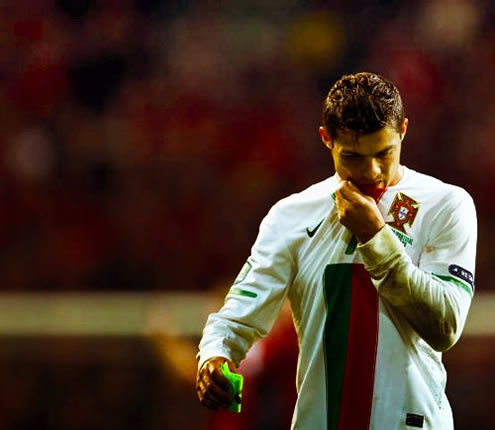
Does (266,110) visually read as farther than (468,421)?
Yes

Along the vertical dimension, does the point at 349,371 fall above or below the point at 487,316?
above

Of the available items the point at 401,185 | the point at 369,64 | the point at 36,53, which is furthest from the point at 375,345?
the point at 36,53

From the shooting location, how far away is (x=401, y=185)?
2.95m

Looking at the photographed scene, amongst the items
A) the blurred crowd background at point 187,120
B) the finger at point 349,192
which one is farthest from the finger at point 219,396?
the blurred crowd background at point 187,120

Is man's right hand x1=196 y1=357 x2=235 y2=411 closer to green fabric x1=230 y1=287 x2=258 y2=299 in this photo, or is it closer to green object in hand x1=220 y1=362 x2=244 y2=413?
green object in hand x1=220 y1=362 x2=244 y2=413

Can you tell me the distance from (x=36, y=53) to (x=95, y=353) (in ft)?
8.35

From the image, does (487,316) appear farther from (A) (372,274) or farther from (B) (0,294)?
(A) (372,274)

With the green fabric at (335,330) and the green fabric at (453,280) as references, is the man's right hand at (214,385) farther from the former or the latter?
the green fabric at (453,280)

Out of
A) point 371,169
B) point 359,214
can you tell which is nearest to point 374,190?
point 371,169

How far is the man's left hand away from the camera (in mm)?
2711

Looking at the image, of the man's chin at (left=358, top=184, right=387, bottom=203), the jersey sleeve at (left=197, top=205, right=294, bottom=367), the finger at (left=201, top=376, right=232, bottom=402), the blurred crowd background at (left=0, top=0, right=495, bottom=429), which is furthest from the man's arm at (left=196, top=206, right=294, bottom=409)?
the blurred crowd background at (left=0, top=0, right=495, bottom=429)

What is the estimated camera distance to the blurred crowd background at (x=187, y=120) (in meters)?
7.05

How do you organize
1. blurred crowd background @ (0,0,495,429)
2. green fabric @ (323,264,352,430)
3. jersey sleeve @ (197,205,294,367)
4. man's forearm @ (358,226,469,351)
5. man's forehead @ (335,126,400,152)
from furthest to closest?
blurred crowd background @ (0,0,495,429) < jersey sleeve @ (197,205,294,367) < green fabric @ (323,264,352,430) < man's forehead @ (335,126,400,152) < man's forearm @ (358,226,469,351)

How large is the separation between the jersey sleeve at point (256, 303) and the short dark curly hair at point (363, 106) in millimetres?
381
